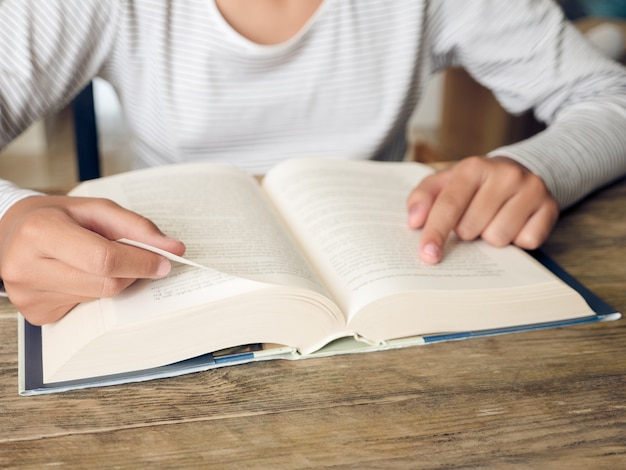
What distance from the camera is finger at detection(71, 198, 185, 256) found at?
534 millimetres

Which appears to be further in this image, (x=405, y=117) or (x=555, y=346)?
(x=405, y=117)

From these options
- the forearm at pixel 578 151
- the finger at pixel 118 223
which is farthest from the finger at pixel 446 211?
the finger at pixel 118 223

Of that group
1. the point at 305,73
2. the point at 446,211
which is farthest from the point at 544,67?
the point at 446,211

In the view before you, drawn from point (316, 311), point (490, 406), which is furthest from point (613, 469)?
point (316, 311)

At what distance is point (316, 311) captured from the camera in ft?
1.77

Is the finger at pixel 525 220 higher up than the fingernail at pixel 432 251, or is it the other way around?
the finger at pixel 525 220

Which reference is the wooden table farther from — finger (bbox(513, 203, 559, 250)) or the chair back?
the chair back

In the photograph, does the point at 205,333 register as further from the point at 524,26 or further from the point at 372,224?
the point at 524,26

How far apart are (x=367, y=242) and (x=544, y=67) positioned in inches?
21.2

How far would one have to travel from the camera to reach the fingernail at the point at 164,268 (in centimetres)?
52

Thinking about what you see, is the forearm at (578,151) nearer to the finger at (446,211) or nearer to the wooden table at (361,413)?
the finger at (446,211)

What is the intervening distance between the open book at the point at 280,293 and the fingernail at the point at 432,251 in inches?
0.5

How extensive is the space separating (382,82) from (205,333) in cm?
63

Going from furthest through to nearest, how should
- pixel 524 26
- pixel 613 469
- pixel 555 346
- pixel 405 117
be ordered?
pixel 405 117 < pixel 524 26 < pixel 555 346 < pixel 613 469
